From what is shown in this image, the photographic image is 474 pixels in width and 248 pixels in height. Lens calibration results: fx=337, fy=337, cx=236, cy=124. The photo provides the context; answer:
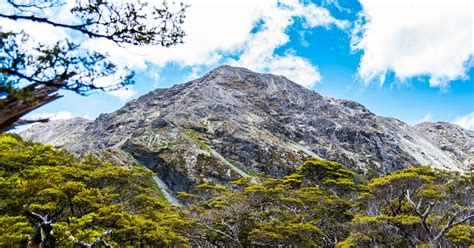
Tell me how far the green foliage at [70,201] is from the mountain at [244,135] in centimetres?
4786

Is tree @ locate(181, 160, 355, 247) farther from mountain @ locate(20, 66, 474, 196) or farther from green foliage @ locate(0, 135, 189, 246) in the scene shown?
mountain @ locate(20, 66, 474, 196)

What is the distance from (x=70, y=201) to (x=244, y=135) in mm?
89896

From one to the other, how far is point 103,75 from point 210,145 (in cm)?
9682

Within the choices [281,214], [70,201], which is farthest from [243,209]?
[70,201]

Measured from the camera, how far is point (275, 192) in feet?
110

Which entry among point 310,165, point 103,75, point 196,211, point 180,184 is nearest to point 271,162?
point 180,184

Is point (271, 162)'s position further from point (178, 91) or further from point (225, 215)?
point (178, 91)

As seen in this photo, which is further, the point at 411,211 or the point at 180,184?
the point at 180,184

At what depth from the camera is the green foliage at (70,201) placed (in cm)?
1505

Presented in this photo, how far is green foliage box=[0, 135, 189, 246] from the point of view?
15.0 meters

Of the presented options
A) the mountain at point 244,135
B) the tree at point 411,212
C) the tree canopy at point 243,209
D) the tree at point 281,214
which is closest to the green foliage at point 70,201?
the tree canopy at point 243,209

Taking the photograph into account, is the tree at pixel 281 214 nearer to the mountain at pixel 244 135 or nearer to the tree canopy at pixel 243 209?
the tree canopy at pixel 243 209

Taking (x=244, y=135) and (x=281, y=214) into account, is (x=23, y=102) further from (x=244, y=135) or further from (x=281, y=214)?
(x=244, y=135)

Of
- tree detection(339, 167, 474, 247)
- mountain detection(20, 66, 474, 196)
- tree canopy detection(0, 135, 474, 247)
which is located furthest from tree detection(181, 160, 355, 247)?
mountain detection(20, 66, 474, 196)
